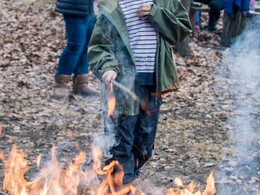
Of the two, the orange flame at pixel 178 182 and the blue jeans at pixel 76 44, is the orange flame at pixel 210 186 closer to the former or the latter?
the orange flame at pixel 178 182

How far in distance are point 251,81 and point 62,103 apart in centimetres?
400

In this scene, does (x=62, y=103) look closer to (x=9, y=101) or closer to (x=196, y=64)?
(x=9, y=101)

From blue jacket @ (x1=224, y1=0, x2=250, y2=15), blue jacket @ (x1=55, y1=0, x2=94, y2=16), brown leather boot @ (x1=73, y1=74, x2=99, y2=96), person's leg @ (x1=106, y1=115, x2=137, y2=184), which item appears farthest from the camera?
blue jacket @ (x1=224, y1=0, x2=250, y2=15)

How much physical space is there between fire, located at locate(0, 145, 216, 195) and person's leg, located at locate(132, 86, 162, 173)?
34 cm

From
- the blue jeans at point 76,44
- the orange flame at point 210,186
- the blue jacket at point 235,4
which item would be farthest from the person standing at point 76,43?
the blue jacket at point 235,4

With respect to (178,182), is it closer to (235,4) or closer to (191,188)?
(191,188)

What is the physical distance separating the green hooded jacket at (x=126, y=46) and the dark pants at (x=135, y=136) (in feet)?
0.40

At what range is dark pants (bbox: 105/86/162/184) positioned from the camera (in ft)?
10.7

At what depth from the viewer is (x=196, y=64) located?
8211 mm

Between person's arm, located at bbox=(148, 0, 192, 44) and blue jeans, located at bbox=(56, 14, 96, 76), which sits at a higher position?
person's arm, located at bbox=(148, 0, 192, 44)

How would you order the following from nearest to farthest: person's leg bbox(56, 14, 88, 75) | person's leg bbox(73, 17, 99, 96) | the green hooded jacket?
the green hooded jacket, person's leg bbox(56, 14, 88, 75), person's leg bbox(73, 17, 99, 96)

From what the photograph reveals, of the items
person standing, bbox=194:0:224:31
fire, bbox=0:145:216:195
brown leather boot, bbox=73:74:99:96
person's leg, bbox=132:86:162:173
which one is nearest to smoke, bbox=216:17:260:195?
fire, bbox=0:145:216:195

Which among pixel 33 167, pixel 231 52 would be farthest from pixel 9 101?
pixel 231 52

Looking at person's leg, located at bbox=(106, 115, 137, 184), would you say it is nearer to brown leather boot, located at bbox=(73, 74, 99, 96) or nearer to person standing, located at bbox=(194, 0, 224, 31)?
brown leather boot, located at bbox=(73, 74, 99, 96)
